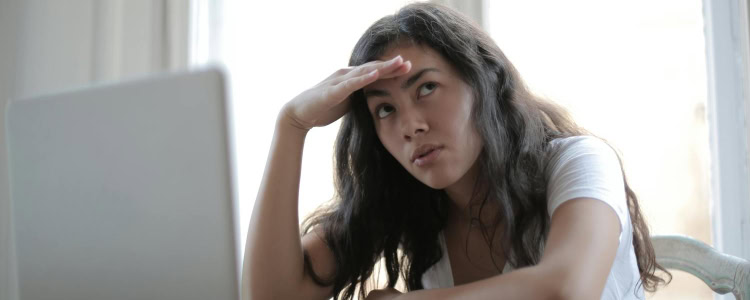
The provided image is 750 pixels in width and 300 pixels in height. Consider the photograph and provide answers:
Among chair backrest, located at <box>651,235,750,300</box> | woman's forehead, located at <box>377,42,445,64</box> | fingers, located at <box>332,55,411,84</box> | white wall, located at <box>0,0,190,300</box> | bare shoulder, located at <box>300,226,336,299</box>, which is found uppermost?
white wall, located at <box>0,0,190,300</box>

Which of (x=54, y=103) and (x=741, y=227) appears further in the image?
(x=741, y=227)

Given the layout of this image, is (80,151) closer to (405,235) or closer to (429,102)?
(429,102)

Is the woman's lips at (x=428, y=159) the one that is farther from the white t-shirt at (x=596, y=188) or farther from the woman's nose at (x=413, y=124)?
the white t-shirt at (x=596, y=188)

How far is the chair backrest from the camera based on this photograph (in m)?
1.25

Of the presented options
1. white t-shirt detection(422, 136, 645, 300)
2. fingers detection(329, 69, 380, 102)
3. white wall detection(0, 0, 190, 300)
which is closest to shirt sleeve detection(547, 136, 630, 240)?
white t-shirt detection(422, 136, 645, 300)

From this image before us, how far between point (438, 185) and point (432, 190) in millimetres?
266

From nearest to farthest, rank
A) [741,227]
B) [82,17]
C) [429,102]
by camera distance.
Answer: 1. [429,102]
2. [741,227]
3. [82,17]

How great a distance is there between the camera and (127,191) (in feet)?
2.47

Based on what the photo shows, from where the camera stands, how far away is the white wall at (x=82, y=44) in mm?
2225

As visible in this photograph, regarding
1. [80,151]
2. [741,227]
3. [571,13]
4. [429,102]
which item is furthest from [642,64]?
[80,151]

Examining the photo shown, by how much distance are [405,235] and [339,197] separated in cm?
18

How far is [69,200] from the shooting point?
0.80 metres

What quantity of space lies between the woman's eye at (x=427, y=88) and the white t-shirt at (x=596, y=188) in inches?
10.4

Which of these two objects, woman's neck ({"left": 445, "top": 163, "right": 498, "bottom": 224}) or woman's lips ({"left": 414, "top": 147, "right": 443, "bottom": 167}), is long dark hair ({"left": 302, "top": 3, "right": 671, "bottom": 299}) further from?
woman's lips ({"left": 414, "top": 147, "right": 443, "bottom": 167})
